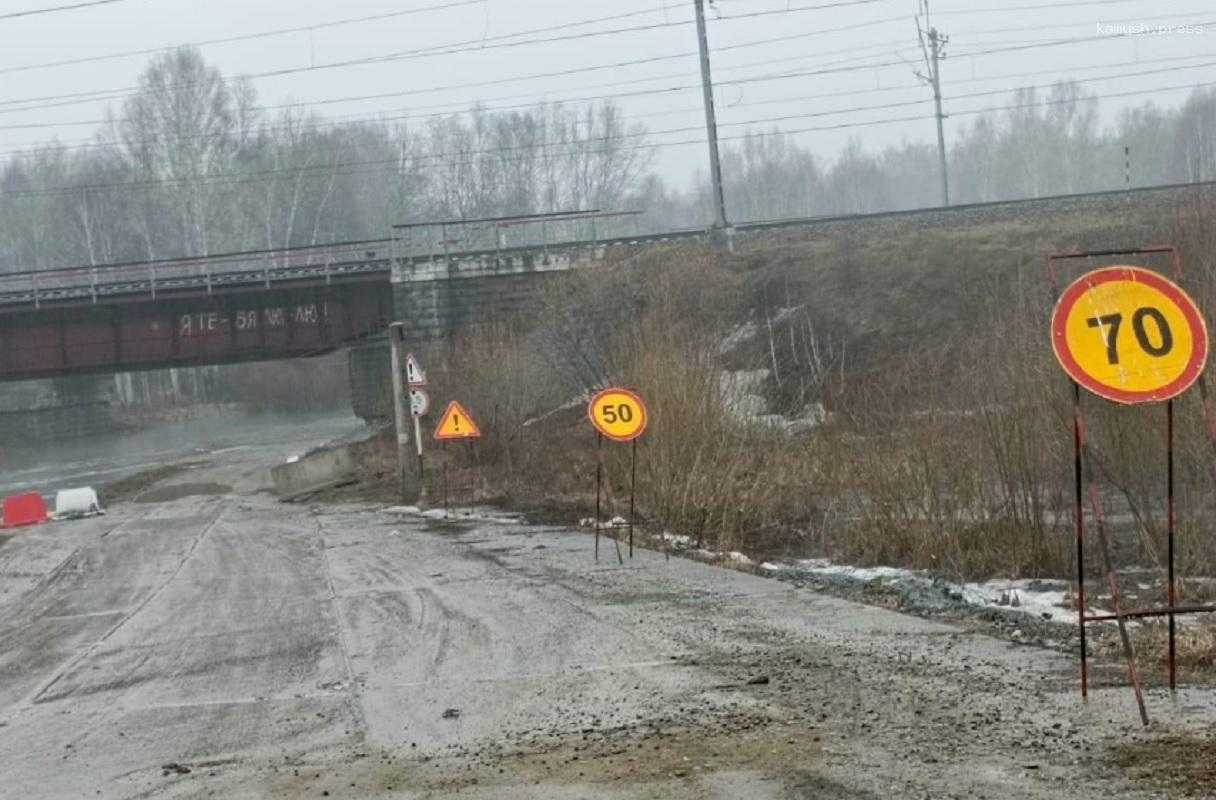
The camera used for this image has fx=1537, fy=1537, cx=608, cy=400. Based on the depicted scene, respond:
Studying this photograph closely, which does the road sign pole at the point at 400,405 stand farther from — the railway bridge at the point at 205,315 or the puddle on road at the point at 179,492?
the railway bridge at the point at 205,315

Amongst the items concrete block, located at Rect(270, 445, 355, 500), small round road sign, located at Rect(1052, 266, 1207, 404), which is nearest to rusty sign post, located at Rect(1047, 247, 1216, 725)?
small round road sign, located at Rect(1052, 266, 1207, 404)

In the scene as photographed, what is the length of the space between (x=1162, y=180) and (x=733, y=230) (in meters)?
63.5

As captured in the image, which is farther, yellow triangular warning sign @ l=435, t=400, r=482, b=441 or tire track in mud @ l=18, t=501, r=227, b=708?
yellow triangular warning sign @ l=435, t=400, r=482, b=441

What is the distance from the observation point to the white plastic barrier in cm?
3934

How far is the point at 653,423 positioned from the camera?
74.3 ft

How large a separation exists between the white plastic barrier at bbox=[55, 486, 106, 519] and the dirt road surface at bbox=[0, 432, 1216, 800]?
21.0 metres

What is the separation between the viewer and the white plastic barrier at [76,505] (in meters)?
39.3

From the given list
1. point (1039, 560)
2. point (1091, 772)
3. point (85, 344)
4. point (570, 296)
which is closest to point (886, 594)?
point (1039, 560)

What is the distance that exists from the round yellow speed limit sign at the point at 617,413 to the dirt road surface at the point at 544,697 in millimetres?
1667

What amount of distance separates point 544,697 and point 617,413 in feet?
30.8

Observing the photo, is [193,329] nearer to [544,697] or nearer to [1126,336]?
[544,697]

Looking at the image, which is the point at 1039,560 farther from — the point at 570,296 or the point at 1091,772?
the point at 570,296

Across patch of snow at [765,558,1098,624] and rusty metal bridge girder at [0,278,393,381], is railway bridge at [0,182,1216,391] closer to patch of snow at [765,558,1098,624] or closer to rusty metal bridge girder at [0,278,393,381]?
rusty metal bridge girder at [0,278,393,381]

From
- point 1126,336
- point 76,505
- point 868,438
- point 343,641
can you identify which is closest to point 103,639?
point 343,641
